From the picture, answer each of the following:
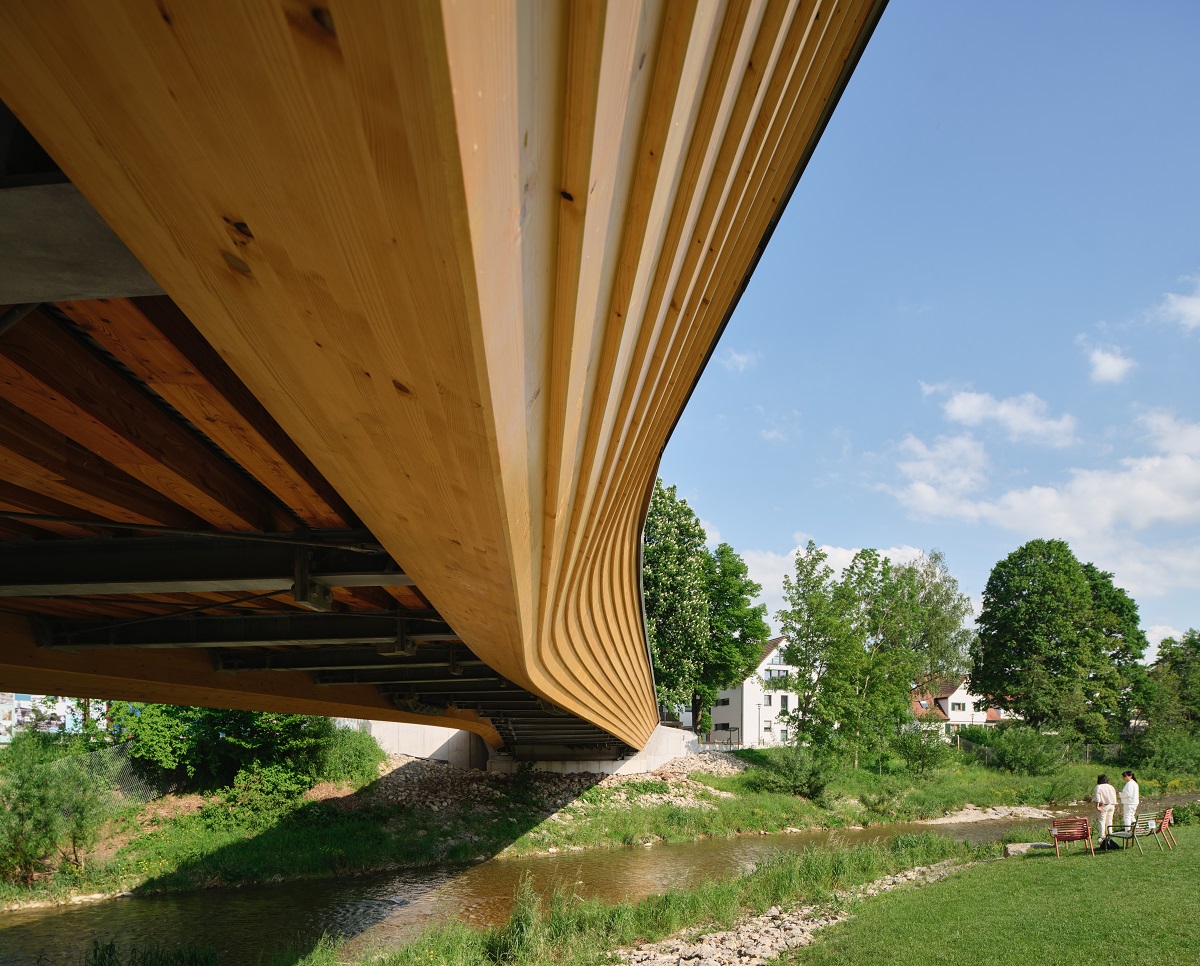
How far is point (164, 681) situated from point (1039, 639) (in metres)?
41.7

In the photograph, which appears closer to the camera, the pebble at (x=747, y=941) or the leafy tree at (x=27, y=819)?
the pebble at (x=747, y=941)

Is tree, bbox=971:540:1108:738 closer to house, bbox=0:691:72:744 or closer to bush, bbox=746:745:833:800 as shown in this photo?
bush, bbox=746:745:833:800

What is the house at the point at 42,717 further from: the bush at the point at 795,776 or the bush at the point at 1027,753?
the bush at the point at 1027,753

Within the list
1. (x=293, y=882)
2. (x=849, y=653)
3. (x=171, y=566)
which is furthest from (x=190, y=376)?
(x=849, y=653)

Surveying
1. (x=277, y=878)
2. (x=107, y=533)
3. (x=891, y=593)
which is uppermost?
(x=891, y=593)

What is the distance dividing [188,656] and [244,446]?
588 cm

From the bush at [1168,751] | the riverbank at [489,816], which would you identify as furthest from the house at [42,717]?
the bush at [1168,751]

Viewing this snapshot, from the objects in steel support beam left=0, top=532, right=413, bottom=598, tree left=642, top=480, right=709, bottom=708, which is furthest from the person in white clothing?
tree left=642, top=480, right=709, bottom=708

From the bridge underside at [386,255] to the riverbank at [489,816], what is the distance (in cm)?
1272

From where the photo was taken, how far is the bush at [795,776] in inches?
965

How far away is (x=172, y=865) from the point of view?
14031mm

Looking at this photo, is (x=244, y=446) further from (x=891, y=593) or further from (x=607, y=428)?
(x=891, y=593)

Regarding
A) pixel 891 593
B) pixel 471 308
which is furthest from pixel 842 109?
pixel 891 593

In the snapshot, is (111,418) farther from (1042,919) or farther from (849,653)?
(849,653)
